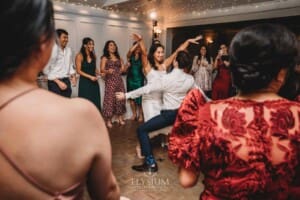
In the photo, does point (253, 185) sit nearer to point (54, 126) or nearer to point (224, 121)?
point (224, 121)

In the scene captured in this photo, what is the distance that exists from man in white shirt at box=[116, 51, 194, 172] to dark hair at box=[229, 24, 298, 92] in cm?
204

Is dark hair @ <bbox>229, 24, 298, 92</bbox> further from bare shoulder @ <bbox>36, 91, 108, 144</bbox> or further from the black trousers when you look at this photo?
the black trousers

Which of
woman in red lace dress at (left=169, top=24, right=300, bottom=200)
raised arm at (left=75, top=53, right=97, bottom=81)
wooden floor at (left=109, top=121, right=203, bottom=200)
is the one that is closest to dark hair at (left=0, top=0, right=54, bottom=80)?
woman in red lace dress at (left=169, top=24, right=300, bottom=200)

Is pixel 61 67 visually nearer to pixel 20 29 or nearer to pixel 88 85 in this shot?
pixel 88 85

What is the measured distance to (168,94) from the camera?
3064mm

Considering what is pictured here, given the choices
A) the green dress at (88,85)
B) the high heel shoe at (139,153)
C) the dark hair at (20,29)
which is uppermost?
the dark hair at (20,29)

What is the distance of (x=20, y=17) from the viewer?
1.88ft

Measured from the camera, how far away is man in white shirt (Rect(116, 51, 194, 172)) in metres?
3.02

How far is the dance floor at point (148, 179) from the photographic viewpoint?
2.58 metres

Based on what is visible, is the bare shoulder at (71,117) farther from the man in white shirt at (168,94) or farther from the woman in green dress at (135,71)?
the woman in green dress at (135,71)

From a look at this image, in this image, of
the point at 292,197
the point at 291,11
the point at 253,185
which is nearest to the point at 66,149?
the point at 253,185

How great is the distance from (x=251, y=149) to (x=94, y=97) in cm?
419

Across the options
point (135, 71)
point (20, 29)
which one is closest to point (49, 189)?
point (20, 29)

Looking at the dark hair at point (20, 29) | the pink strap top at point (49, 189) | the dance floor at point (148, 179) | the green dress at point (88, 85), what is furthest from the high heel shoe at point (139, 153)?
the dark hair at point (20, 29)
